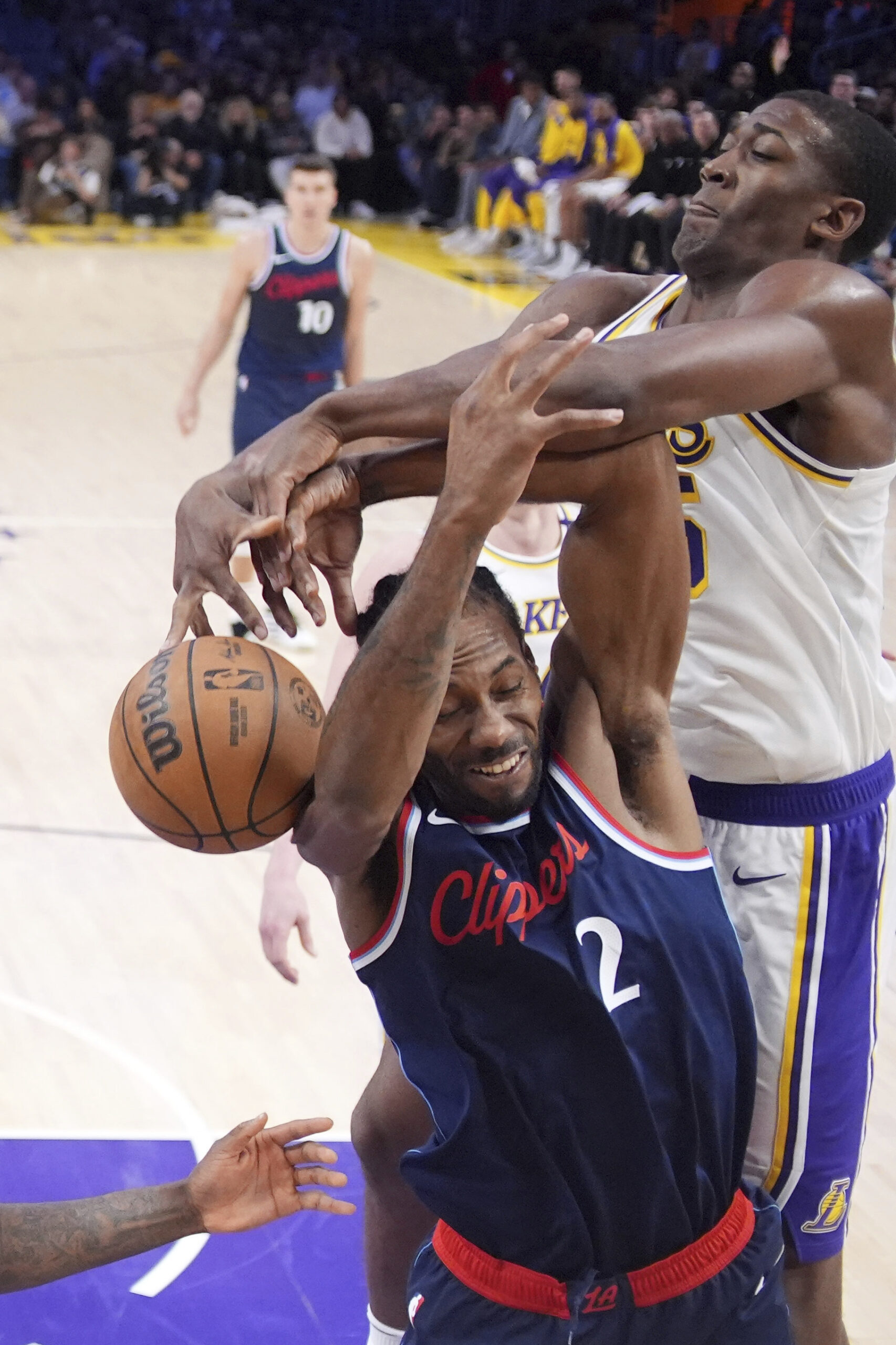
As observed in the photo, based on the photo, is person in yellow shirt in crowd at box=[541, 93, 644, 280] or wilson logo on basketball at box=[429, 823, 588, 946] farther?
person in yellow shirt in crowd at box=[541, 93, 644, 280]

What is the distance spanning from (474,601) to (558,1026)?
60 centimetres

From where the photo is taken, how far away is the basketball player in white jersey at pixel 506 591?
129 inches

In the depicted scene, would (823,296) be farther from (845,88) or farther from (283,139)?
(283,139)

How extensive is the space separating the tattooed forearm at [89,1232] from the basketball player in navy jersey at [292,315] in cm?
527

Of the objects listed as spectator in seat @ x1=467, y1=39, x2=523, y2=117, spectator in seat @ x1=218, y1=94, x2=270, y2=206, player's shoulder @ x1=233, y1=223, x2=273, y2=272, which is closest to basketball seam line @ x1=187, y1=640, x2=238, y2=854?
player's shoulder @ x1=233, y1=223, x2=273, y2=272

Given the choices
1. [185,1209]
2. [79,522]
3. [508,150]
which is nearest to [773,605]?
[185,1209]

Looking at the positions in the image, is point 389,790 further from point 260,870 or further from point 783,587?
point 260,870

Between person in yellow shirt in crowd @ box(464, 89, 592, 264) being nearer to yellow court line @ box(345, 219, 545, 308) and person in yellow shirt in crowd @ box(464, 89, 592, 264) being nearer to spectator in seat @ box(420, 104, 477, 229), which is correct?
yellow court line @ box(345, 219, 545, 308)

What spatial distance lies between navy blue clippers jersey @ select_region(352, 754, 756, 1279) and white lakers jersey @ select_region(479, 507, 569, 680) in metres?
1.45

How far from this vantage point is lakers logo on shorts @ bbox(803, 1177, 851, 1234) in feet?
8.50

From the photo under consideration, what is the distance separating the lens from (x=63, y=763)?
600 cm

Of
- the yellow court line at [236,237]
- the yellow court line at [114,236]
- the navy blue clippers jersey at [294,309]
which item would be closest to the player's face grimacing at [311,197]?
the navy blue clippers jersey at [294,309]

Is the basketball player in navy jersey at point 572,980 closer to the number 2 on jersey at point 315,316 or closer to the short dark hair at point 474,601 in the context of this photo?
the short dark hair at point 474,601

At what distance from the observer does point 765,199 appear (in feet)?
8.33
